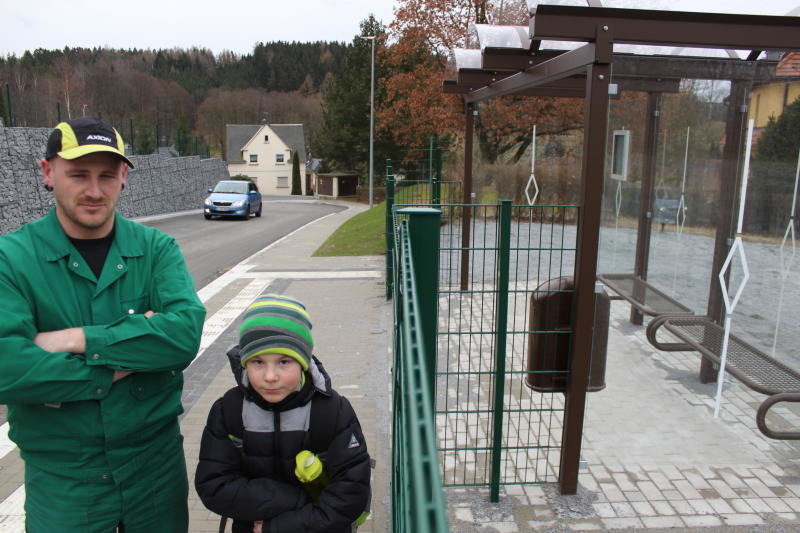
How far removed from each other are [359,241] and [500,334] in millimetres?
12960

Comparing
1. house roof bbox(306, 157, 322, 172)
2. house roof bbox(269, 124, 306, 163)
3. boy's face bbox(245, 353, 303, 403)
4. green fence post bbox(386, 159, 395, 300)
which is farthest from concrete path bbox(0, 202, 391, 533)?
house roof bbox(269, 124, 306, 163)

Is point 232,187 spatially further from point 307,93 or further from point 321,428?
point 307,93

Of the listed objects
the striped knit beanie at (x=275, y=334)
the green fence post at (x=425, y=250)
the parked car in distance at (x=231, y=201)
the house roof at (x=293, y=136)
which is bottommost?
the parked car in distance at (x=231, y=201)

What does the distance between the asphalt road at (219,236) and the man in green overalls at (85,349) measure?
9347 millimetres

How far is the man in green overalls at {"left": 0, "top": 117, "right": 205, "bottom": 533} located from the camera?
1961 mm

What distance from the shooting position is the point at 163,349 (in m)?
2.13

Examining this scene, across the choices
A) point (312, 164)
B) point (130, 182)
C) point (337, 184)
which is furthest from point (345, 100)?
point (312, 164)

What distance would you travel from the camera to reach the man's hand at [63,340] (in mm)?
1974

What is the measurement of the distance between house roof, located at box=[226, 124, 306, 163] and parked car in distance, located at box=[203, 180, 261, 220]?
46.1m

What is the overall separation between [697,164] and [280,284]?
7236 mm

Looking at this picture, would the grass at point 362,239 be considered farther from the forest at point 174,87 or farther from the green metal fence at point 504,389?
the forest at point 174,87

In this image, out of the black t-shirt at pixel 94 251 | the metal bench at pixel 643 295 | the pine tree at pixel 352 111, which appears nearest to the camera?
the black t-shirt at pixel 94 251

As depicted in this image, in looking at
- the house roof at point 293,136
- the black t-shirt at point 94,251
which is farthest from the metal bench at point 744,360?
the house roof at point 293,136

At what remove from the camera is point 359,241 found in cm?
1673
